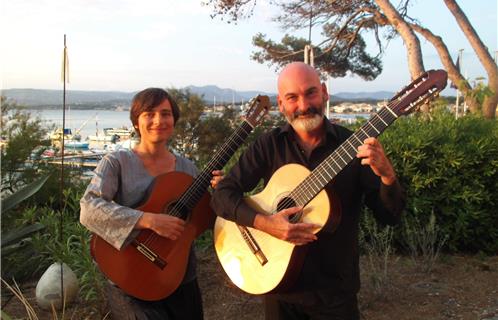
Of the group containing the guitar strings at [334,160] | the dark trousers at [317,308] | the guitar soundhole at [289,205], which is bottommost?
the dark trousers at [317,308]

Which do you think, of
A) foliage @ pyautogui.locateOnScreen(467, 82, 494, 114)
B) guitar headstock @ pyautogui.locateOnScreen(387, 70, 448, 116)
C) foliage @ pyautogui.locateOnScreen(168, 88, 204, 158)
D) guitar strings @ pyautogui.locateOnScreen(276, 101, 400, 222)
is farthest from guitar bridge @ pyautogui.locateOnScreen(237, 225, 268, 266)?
foliage @ pyautogui.locateOnScreen(168, 88, 204, 158)

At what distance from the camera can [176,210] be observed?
275 centimetres

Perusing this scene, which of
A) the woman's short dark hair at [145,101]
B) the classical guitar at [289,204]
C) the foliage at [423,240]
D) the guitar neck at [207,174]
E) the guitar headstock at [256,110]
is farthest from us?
the foliage at [423,240]

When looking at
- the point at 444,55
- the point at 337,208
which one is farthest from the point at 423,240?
the point at 444,55

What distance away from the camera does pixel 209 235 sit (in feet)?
16.2

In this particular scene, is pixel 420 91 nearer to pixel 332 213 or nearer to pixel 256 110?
pixel 332 213

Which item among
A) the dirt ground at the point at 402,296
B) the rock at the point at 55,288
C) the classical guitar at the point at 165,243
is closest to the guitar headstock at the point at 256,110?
the classical guitar at the point at 165,243

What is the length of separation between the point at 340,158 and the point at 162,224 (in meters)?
1.01

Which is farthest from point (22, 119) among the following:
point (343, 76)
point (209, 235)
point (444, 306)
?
point (343, 76)

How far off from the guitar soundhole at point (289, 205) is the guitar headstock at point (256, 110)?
2.08 feet

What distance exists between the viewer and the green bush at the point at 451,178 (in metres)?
5.04

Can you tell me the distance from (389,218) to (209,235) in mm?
2918

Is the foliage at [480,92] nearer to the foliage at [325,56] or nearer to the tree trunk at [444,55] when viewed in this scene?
the tree trunk at [444,55]

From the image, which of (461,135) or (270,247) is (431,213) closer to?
(461,135)
